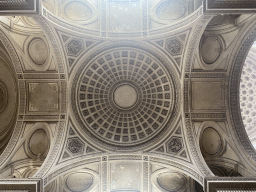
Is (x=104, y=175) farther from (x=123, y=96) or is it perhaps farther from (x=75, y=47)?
(x=75, y=47)

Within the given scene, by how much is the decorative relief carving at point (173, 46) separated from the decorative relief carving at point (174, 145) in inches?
265

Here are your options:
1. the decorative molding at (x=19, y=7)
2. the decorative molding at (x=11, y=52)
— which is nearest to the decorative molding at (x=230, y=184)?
the decorative molding at (x=19, y=7)

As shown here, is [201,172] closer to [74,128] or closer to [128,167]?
[128,167]

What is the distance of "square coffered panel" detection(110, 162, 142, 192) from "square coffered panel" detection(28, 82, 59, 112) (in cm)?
694

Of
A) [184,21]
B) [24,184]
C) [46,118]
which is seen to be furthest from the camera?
[46,118]

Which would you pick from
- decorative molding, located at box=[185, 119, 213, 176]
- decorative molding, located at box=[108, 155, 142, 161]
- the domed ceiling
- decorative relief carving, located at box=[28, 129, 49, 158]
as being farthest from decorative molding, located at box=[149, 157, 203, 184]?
decorative relief carving, located at box=[28, 129, 49, 158]

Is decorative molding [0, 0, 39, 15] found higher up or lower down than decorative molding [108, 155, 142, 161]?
higher up

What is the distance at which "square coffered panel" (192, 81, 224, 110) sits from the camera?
616 inches

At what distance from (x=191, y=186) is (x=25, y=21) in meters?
17.8

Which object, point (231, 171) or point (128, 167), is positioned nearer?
point (231, 171)

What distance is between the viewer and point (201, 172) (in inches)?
504

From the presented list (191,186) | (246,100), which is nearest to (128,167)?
(191,186)

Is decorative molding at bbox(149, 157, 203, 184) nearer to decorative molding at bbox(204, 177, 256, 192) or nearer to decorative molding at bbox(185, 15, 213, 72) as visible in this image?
decorative molding at bbox(204, 177, 256, 192)

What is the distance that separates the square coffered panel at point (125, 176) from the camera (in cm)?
1608
